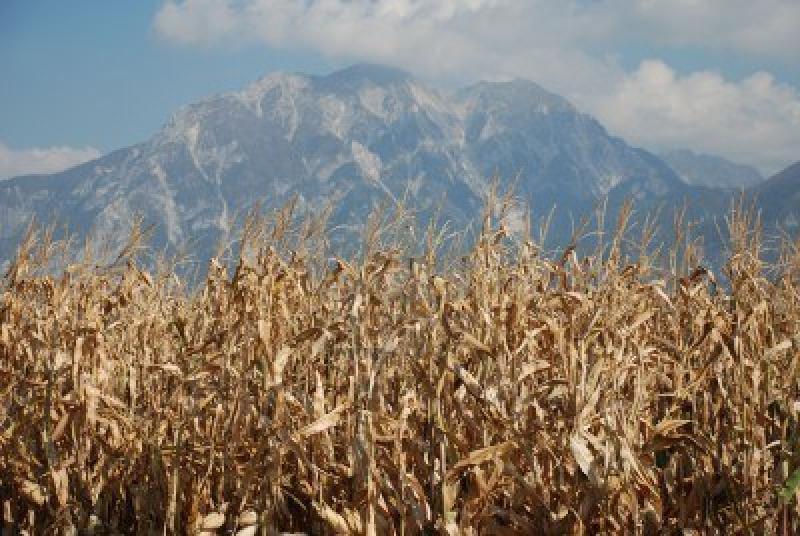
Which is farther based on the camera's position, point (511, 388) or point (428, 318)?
point (428, 318)

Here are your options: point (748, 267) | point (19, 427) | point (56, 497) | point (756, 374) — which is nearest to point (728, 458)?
point (756, 374)

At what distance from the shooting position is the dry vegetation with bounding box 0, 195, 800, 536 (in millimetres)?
3908

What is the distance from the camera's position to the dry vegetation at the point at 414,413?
3.91 m

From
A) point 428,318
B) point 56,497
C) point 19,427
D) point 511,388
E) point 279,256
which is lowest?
point 56,497

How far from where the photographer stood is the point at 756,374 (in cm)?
443

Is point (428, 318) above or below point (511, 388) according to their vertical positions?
above

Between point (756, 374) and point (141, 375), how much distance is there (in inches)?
156

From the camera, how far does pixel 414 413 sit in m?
4.39

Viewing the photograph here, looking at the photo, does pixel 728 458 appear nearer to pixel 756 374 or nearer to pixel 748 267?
pixel 756 374

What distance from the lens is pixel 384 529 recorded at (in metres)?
3.87

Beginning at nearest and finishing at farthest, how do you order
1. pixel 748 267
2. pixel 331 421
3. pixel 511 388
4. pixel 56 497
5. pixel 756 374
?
pixel 331 421 < pixel 511 388 < pixel 756 374 < pixel 56 497 < pixel 748 267

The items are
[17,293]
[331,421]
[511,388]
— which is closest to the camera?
[331,421]

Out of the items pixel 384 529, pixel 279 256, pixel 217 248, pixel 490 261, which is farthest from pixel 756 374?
pixel 217 248

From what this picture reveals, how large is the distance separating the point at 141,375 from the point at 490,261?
8.36 ft
